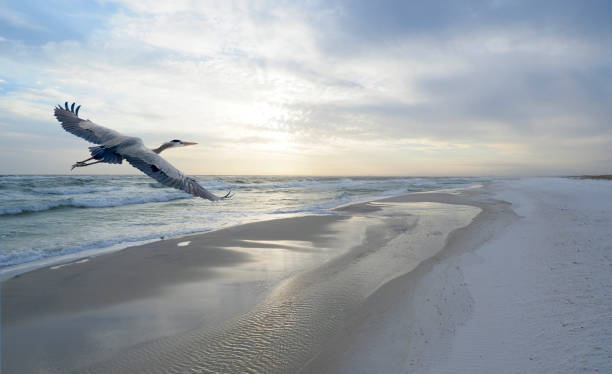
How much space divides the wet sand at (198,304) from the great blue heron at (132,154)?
A: 2279 mm

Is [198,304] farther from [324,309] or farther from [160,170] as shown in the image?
[160,170]

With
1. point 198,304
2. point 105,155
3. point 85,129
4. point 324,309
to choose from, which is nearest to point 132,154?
point 105,155

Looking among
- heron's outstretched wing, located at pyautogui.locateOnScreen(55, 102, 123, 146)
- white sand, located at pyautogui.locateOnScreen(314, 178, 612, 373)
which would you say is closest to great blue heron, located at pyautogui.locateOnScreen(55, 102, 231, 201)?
heron's outstretched wing, located at pyautogui.locateOnScreen(55, 102, 123, 146)

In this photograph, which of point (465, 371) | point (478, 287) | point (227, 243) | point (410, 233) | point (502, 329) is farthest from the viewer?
point (410, 233)

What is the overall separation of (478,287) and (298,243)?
5800 mm

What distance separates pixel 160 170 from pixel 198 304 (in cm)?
313

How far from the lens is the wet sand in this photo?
13.1 ft

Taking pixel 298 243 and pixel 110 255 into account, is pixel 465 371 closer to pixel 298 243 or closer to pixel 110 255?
pixel 298 243

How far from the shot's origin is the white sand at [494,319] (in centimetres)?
339

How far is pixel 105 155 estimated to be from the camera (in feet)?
12.1

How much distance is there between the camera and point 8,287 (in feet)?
20.2

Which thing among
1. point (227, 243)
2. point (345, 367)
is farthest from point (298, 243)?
point (345, 367)

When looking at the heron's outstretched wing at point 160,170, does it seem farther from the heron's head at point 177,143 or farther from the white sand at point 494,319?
the white sand at point 494,319

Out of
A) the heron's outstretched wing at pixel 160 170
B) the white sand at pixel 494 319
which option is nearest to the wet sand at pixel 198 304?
the white sand at pixel 494 319
